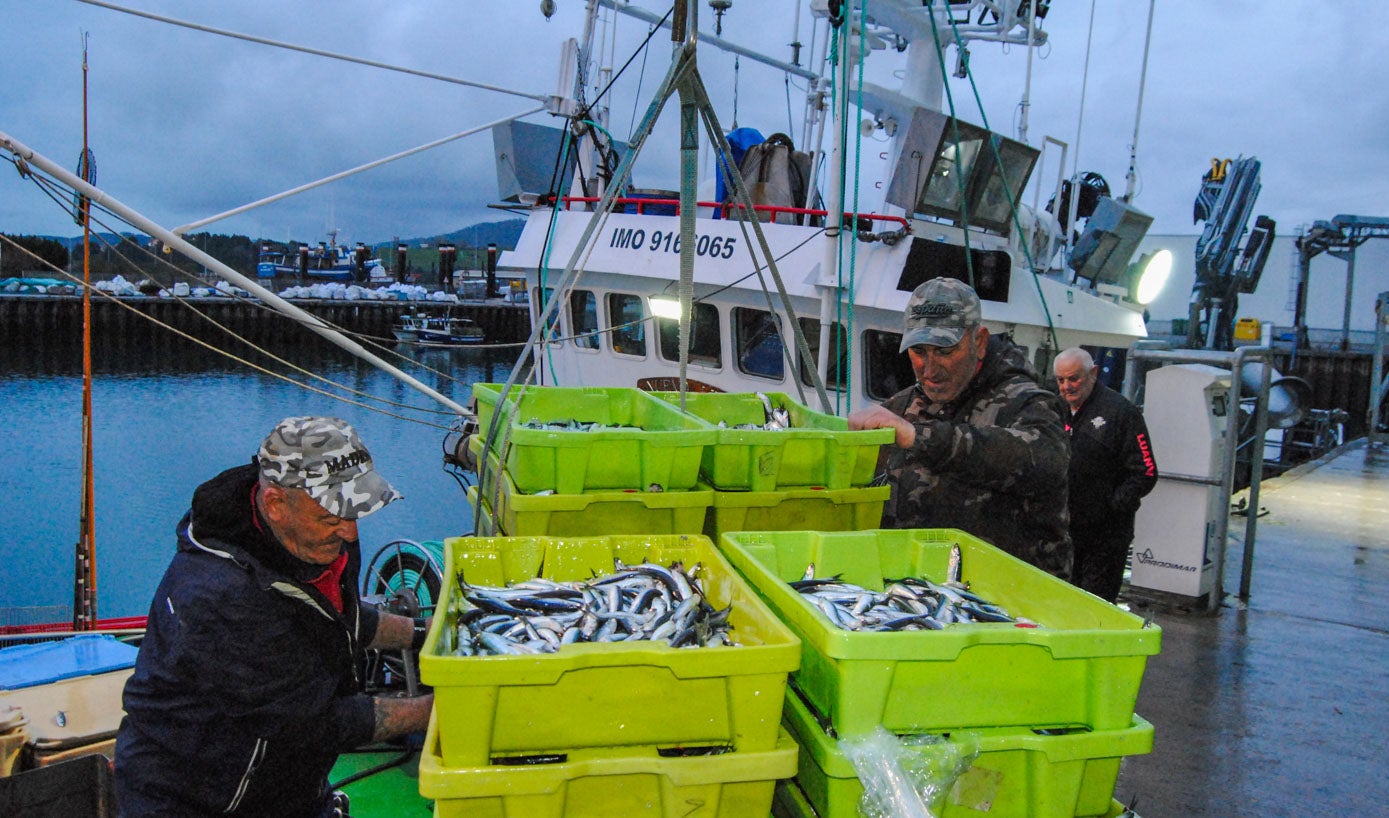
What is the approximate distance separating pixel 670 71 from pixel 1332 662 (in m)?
5.31

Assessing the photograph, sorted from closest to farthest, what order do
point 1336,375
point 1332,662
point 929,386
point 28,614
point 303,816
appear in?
point 303,816 → point 929,386 → point 1332,662 → point 28,614 → point 1336,375

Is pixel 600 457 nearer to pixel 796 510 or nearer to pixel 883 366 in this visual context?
pixel 796 510

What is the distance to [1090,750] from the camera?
201cm

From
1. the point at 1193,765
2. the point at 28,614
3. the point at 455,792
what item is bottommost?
the point at 28,614

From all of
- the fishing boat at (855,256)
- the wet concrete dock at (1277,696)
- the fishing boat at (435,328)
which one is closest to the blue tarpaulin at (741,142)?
the fishing boat at (855,256)

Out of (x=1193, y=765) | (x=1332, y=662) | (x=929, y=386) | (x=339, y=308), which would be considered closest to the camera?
(x=929, y=386)

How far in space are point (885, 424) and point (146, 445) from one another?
38793 millimetres

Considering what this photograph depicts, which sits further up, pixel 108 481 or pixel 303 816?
pixel 303 816

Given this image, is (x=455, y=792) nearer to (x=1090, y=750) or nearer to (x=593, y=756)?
(x=593, y=756)

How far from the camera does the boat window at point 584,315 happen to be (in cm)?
1034

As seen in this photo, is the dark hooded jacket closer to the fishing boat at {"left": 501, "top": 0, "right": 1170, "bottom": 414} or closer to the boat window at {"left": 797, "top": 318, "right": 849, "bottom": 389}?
the fishing boat at {"left": 501, "top": 0, "right": 1170, "bottom": 414}

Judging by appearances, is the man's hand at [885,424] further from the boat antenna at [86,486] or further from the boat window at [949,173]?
the boat antenna at [86,486]

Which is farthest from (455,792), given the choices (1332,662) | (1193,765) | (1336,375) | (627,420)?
(1336,375)

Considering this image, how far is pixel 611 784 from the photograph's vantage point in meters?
1.90
